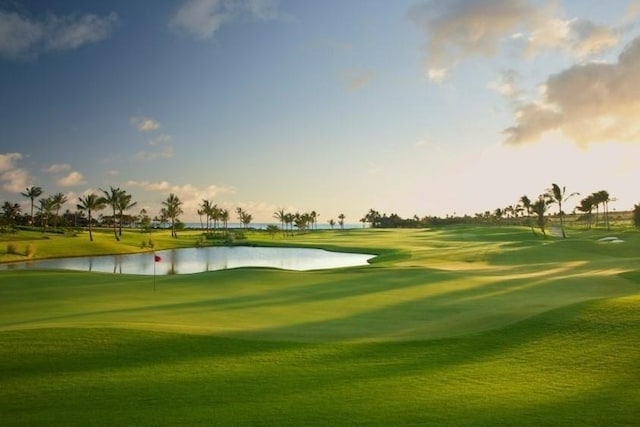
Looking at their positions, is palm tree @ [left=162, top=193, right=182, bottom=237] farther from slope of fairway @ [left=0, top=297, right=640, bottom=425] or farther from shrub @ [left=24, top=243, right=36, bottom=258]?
slope of fairway @ [left=0, top=297, right=640, bottom=425]

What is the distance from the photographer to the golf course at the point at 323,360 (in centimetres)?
874

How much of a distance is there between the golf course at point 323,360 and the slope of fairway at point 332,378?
4 cm

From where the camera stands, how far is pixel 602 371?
10.8 metres

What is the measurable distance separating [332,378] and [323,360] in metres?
1.23

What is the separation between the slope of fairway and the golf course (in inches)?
1.7

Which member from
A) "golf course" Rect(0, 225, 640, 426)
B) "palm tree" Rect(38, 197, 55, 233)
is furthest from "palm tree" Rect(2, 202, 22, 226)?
"golf course" Rect(0, 225, 640, 426)

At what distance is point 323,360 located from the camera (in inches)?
463

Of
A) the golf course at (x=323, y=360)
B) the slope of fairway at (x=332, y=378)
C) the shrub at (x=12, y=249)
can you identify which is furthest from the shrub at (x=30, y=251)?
the slope of fairway at (x=332, y=378)

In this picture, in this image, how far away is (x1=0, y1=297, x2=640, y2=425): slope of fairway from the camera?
860 centimetres

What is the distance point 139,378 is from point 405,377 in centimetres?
604

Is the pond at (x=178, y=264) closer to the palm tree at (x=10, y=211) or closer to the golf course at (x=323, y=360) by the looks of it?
the golf course at (x=323, y=360)

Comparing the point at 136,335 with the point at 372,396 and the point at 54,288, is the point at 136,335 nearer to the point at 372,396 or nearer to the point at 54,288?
the point at 372,396

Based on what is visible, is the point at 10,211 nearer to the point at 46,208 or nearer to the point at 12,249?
the point at 46,208

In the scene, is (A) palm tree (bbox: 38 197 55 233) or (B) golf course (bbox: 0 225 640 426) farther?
(A) palm tree (bbox: 38 197 55 233)
